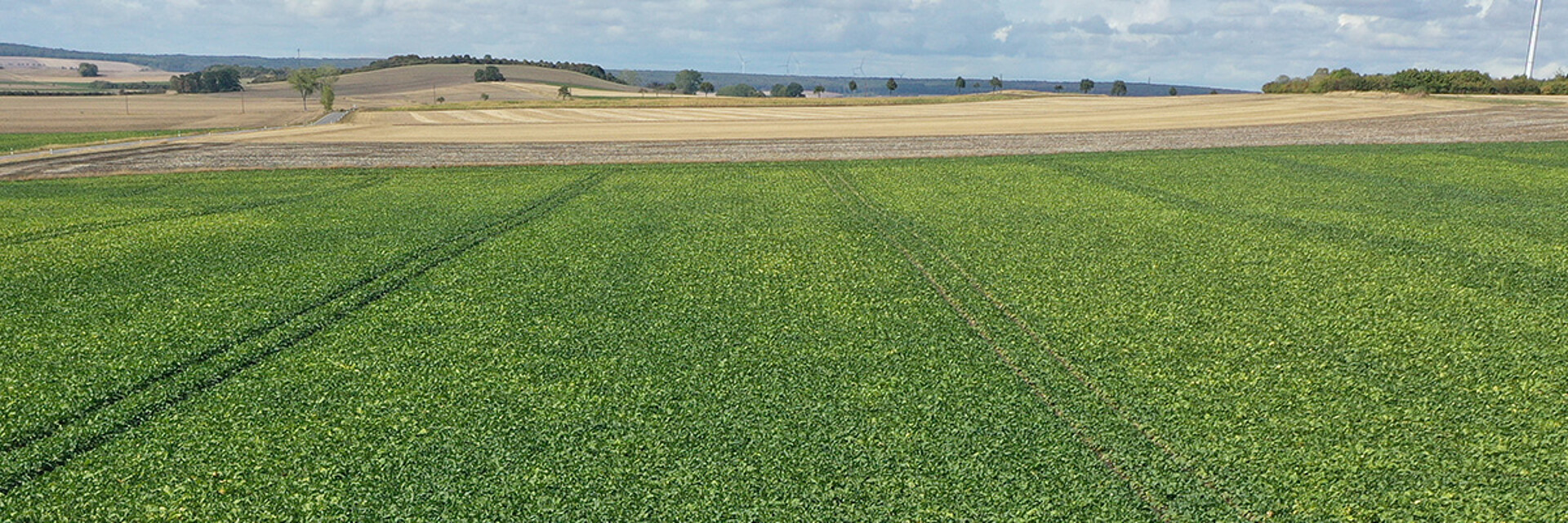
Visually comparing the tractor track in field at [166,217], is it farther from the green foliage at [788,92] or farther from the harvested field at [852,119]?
the green foliage at [788,92]

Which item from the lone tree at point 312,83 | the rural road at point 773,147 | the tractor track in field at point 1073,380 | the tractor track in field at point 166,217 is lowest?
the tractor track in field at point 1073,380

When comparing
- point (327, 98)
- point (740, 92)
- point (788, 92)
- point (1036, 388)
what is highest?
point (788, 92)

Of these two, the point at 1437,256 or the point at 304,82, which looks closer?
the point at 1437,256

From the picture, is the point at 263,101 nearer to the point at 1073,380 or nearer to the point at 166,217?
the point at 166,217

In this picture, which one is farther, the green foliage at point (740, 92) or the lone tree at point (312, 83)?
the green foliage at point (740, 92)

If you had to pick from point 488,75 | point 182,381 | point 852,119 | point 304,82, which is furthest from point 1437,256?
point 488,75

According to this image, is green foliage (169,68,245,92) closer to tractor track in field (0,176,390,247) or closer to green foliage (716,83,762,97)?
green foliage (716,83,762,97)

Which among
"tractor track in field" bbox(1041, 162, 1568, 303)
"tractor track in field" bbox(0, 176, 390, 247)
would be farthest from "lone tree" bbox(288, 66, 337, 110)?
"tractor track in field" bbox(1041, 162, 1568, 303)

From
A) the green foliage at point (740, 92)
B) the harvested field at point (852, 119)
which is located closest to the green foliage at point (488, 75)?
the green foliage at point (740, 92)
